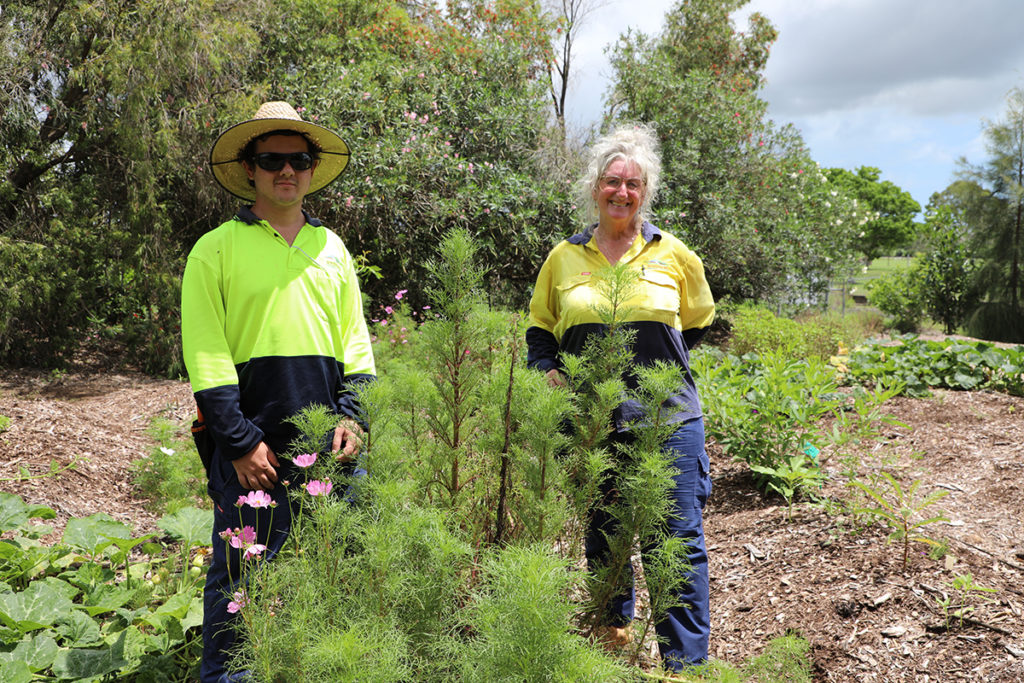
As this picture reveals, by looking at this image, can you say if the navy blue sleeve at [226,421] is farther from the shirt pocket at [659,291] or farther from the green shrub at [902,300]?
the green shrub at [902,300]

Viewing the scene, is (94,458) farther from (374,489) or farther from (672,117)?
(672,117)

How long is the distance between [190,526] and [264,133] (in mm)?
1681

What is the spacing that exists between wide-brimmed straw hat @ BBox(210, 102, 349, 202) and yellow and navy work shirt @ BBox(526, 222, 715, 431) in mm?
858

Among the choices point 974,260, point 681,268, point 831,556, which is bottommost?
point 831,556

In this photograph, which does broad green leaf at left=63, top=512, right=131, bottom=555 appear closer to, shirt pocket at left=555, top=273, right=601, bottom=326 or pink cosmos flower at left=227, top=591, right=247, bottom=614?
pink cosmos flower at left=227, top=591, right=247, bottom=614

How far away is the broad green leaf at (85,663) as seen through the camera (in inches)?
83.4

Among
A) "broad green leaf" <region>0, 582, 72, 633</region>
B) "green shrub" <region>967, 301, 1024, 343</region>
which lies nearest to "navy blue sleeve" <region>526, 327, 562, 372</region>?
"broad green leaf" <region>0, 582, 72, 633</region>

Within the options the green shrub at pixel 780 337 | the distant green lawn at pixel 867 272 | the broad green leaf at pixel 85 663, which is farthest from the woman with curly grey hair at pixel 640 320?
the distant green lawn at pixel 867 272

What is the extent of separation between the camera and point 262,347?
2014 millimetres

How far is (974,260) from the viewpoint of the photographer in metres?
16.3

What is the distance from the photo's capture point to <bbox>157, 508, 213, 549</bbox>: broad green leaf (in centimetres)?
286

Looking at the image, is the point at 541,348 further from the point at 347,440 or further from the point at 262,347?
the point at 262,347

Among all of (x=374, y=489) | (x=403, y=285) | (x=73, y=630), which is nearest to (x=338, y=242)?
(x=374, y=489)

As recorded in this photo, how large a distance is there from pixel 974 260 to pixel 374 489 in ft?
60.7
